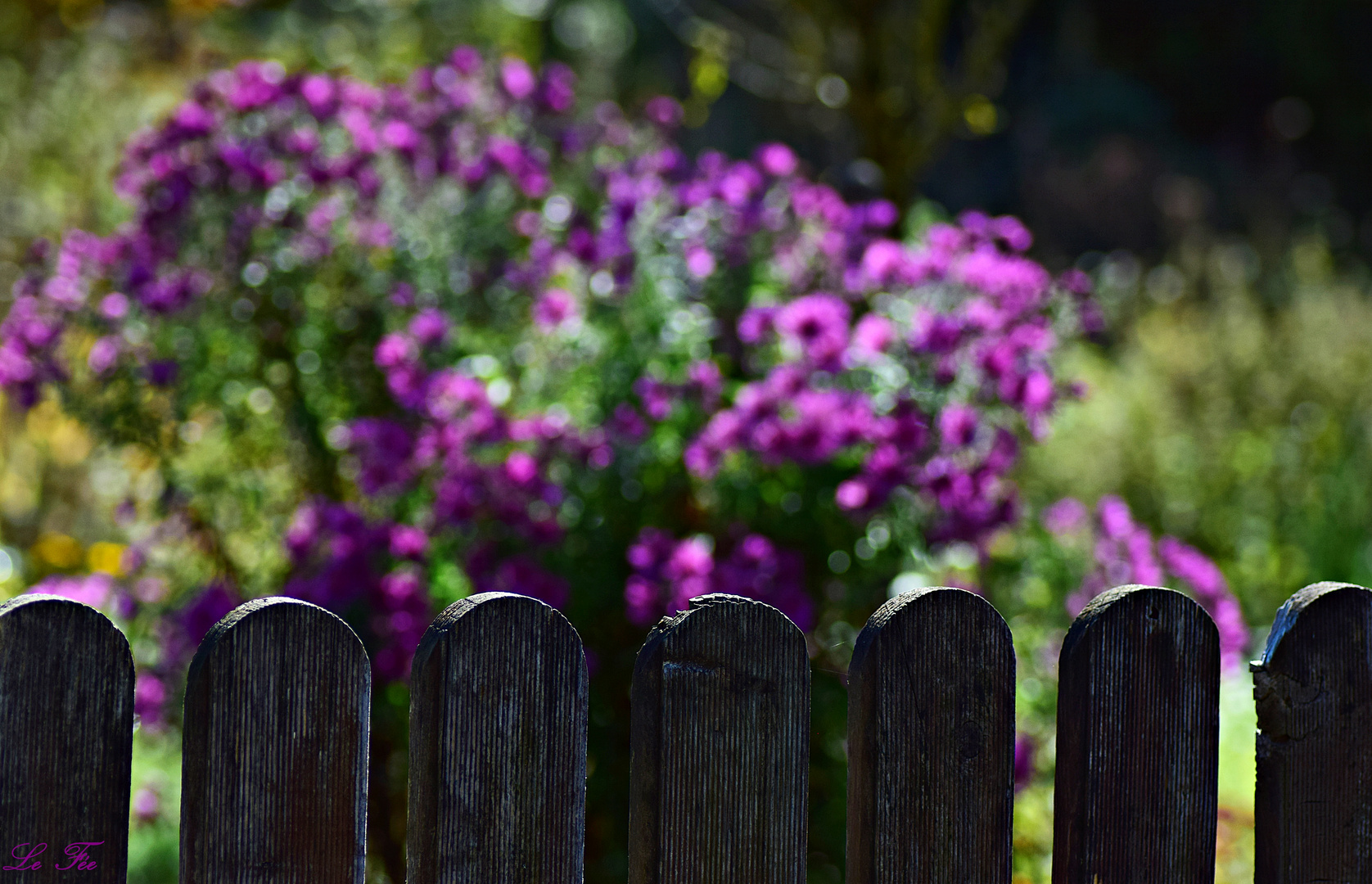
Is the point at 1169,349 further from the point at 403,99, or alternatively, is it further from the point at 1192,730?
the point at 1192,730

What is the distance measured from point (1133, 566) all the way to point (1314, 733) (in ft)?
5.11

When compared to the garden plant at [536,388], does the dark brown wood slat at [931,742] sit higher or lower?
lower

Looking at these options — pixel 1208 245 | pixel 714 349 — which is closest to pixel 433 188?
pixel 714 349

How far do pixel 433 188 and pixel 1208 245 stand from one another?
9903mm

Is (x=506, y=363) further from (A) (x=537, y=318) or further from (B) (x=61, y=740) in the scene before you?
(B) (x=61, y=740)

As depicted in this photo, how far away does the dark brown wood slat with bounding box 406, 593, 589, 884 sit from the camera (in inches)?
40.8

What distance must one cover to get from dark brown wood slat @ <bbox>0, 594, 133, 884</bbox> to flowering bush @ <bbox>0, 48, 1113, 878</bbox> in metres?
1.22

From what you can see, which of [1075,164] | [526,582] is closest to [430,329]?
[526,582]

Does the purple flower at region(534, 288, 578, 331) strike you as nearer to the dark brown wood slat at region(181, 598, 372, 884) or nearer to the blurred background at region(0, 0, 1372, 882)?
the blurred background at region(0, 0, 1372, 882)

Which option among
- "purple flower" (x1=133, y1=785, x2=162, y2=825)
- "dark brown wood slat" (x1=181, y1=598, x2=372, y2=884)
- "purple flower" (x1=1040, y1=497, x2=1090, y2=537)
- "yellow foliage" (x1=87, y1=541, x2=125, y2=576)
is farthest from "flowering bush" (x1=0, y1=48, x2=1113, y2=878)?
"yellow foliage" (x1=87, y1=541, x2=125, y2=576)

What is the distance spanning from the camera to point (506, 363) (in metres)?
2.67

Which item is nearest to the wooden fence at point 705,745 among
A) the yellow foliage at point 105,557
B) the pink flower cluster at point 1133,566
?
the pink flower cluster at point 1133,566

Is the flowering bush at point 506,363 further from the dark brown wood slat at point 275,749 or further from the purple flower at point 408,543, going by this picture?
the dark brown wood slat at point 275,749

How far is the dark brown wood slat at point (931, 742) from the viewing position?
1.12 meters
